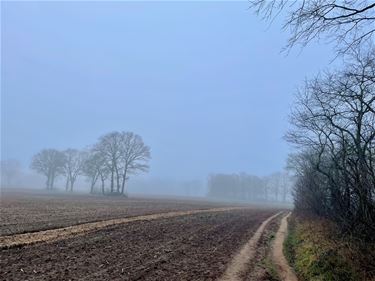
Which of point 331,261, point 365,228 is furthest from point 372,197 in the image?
point 331,261

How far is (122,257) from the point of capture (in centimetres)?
1420

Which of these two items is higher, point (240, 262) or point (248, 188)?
point (248, 188)

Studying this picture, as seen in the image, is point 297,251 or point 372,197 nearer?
point 372,197

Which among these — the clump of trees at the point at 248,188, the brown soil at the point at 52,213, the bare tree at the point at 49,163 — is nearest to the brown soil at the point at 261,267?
the brown soil at the point at 52,213

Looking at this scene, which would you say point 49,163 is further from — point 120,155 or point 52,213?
point 52,213

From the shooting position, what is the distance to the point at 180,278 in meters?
11.9

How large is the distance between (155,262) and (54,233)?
23.8 feet

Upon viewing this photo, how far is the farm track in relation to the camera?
37.7ft

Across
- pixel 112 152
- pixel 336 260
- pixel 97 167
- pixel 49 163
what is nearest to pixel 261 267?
pixel 336 260

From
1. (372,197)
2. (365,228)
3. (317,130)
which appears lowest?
(365,228)

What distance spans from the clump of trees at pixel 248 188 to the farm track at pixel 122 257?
15907cm

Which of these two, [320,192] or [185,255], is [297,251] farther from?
[320,192]

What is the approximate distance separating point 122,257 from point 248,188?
16841cm

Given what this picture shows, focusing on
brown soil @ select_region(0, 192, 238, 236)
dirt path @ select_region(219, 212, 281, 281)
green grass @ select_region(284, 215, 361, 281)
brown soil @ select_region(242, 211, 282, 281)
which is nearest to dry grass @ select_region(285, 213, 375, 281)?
green grass @ select_region(284, 215, 361, 281)
